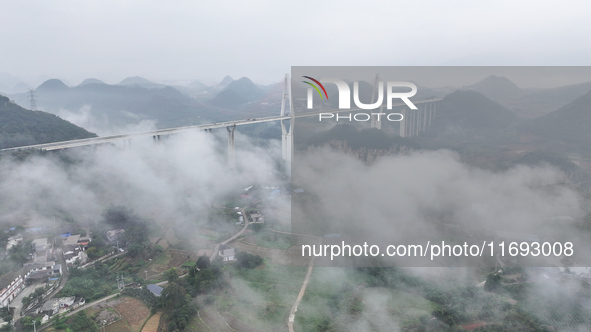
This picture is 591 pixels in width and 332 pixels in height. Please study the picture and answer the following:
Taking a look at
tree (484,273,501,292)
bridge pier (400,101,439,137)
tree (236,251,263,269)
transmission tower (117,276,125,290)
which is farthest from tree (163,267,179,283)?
bridge pier (400,101,439,137)

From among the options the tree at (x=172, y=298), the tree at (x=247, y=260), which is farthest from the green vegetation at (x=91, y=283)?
the tree at (x=247, y=260)

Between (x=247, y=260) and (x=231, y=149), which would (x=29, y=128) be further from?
(x=247, y=260)

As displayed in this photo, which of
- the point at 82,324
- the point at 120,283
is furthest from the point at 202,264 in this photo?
the point at 82,324

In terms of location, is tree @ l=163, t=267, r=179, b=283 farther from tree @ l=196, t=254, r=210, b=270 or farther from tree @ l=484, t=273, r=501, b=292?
tree @ l=484, t=273, r=501, b=292

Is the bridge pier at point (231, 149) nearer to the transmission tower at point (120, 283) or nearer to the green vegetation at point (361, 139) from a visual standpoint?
the green vegetation at point (361, 139)

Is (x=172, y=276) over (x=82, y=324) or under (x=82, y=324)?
over

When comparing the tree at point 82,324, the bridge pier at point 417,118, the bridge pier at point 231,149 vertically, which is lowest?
the tree at point 82,324

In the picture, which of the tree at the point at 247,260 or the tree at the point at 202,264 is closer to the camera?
the tree at the point at 202,264

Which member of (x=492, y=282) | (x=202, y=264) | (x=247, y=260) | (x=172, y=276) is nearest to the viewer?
(x=492, y=282)

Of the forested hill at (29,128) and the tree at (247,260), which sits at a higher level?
the forested hill at (29,128)
